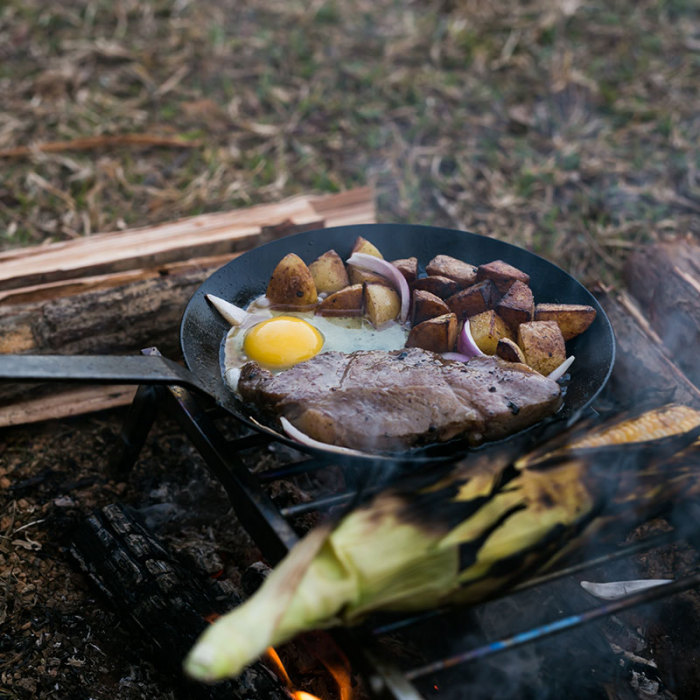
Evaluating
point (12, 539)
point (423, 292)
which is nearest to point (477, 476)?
point (423, 292)

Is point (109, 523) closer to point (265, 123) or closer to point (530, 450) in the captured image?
point (530, 450)

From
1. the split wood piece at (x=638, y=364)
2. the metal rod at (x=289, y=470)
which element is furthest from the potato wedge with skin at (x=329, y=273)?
the split wood piece at (x=638, y=364)

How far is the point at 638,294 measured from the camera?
191 inches

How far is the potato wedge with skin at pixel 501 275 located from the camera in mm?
3607

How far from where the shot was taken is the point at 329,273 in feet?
12.5

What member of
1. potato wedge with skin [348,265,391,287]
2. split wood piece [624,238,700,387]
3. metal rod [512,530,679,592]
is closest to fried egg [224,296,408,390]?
potato wedge with skin [348,265,391,287]

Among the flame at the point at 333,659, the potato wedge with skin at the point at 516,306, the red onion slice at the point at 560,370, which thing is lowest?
the flame at the point at 333,659

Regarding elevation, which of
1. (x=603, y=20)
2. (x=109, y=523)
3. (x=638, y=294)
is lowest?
(x=109, y=523)

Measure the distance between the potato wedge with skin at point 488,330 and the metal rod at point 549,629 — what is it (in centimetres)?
138

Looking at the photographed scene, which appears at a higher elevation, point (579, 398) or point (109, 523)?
point (579, 398)

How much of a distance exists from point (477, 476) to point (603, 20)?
8.74 m

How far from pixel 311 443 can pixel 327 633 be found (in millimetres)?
731

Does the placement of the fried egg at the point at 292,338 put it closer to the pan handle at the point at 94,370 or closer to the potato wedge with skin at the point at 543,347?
the pan handle at the point at 94,370

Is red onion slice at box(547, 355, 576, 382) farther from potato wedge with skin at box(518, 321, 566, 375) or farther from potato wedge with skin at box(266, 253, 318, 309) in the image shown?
potato wedge with skin at box(266, 253, 318, 309)
